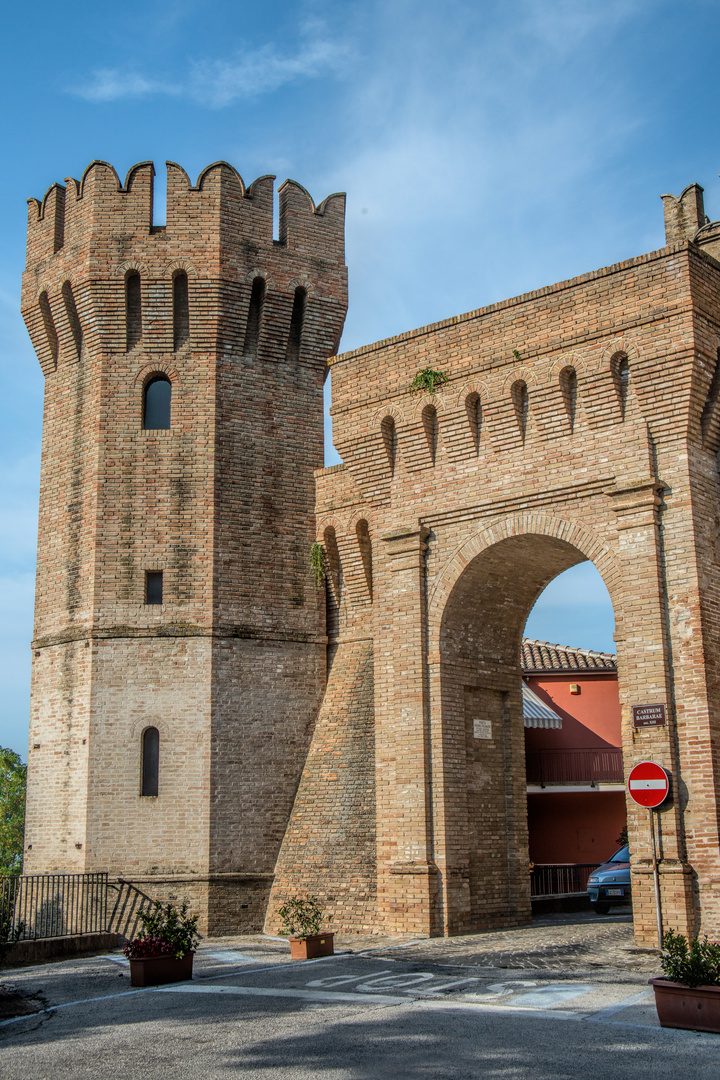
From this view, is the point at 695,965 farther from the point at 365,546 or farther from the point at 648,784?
the point at 365,546

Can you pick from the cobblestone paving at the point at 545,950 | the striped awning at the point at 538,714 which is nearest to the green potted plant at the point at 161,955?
the cobblestone paving at the point at 545,950

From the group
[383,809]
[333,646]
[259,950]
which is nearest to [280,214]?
[333,646]

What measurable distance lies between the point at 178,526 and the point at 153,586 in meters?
1.08

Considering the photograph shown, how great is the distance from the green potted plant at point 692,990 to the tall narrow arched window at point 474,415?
8.60 meters

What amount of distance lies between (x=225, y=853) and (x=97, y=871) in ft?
6.43

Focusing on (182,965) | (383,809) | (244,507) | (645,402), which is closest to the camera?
(182,965)

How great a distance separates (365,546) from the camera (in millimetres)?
18344

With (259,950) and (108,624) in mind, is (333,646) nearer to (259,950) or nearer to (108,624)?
(108,624)

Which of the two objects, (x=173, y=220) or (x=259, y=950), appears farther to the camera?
(x=173, y=220)

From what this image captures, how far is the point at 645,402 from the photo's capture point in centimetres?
1390

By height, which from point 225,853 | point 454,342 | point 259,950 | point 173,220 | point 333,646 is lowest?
point 259,950

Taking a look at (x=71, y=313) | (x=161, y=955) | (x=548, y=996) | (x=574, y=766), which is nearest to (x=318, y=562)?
(x=71, y=313)

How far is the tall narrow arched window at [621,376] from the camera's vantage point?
1420 centimetres

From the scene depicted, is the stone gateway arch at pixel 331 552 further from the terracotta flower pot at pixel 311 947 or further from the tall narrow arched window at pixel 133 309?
the terracotta flower pot at pixel 311 947
